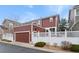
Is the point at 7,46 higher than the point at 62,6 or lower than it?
lower

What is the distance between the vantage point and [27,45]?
322cm

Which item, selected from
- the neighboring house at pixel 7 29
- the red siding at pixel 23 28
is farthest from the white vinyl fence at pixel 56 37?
the neighboring house at pixel 7 29

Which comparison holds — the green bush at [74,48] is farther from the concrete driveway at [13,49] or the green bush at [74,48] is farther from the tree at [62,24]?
the concrete driveway at [13,49]

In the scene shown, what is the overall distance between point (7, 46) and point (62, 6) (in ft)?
3.03

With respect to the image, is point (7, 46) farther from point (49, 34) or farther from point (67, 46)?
point (67, 46)

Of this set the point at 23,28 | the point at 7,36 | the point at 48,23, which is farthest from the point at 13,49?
the point at 48,23

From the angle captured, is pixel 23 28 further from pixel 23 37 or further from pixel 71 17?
pixel 71 17

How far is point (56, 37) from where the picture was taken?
3.21 m

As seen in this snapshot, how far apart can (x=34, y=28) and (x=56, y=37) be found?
32cm

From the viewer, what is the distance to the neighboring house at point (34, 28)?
3203mm

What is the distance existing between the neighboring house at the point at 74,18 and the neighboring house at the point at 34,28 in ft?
0.58

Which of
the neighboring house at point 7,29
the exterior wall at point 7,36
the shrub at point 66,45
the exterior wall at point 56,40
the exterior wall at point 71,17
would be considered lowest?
the shrub at point 66,45
